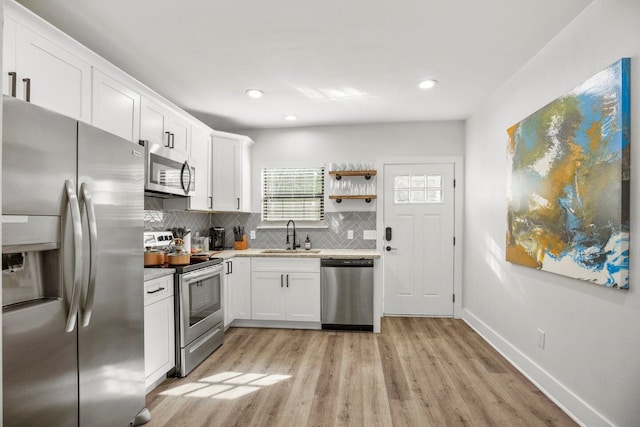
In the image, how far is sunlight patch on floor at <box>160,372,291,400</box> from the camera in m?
2.42

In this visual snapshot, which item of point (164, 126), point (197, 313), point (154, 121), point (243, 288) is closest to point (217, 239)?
point (243, 288)

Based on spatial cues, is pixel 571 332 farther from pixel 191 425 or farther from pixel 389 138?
pixel 389 138

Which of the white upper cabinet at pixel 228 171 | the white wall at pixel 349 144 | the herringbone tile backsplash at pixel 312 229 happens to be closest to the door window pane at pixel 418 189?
the white wall at pixel 349 144

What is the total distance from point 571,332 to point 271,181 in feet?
11.5

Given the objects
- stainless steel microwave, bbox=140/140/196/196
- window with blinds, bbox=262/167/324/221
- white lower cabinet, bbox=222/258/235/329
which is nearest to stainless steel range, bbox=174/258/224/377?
white lower cabinet, bbox=222/258/235/329

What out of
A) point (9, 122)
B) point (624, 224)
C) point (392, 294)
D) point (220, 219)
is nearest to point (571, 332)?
point (624, 224)

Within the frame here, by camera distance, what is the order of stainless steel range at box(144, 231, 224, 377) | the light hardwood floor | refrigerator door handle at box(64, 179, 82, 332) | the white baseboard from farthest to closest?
stainless steel range at box(144, 231, 224, 377) < the light hardwood floor < the white baseboard < refrigerator door handle at box(64, 179, 82, 332)

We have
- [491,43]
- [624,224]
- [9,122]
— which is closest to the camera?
[9,122]

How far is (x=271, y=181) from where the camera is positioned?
461 centimetres

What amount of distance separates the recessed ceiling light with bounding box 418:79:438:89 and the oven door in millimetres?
2558

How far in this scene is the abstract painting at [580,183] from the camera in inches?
68.3

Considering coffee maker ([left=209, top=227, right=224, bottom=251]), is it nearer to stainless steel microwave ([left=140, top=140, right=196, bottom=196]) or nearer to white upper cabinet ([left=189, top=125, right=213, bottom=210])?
white upper cabinet ([left=189, top=125, right=213, bottom=210])

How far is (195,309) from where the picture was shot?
2840 millimetres

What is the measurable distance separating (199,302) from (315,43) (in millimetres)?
2246
